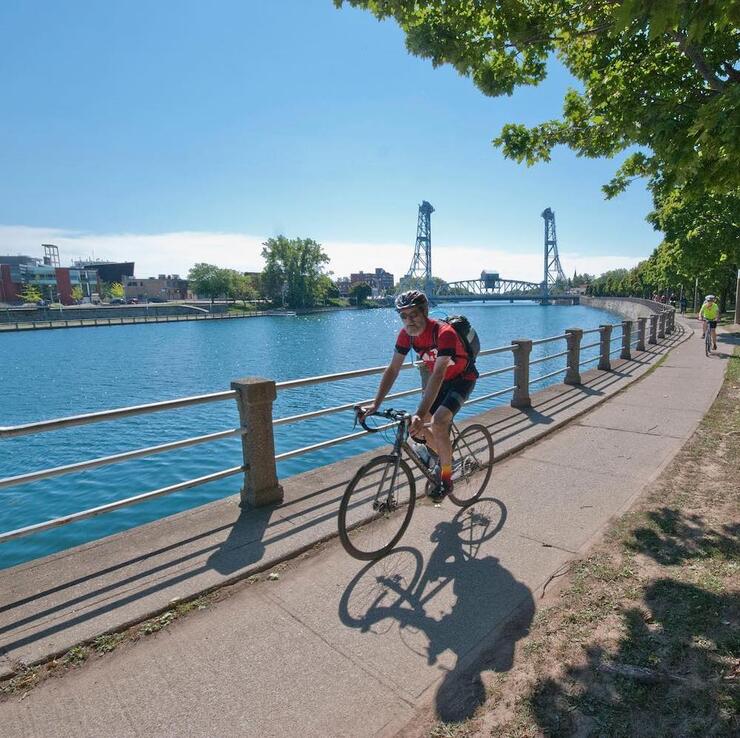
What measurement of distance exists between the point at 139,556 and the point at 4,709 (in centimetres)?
139

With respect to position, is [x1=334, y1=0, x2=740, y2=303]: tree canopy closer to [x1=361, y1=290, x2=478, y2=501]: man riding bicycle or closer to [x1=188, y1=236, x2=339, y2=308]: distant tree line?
[x1=361, y1=290, x2=478, y2=501]: man riding bicycle

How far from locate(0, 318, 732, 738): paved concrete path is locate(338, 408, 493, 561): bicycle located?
0.16 metres

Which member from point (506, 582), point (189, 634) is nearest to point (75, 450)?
point (189, 634)

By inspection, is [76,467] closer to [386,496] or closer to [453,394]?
[386,496]

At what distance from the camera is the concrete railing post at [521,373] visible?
28.4 ft

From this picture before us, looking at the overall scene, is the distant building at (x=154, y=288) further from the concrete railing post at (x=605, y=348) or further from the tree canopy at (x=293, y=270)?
the concrete railing post at (x=605, y=348)

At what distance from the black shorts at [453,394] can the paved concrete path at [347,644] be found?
1.14 meters

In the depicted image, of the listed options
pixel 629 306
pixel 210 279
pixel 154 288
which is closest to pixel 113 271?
pixel 154 288

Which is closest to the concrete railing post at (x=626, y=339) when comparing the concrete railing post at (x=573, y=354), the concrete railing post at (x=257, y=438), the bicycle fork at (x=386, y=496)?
the concrete railing post at (x=573, y=354)

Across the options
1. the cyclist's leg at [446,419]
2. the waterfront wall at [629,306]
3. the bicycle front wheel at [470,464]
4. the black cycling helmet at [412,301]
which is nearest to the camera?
the black cycling helmet at [412,301]

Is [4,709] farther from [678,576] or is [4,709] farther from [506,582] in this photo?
[678,576]

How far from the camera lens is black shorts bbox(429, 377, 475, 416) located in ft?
13.9

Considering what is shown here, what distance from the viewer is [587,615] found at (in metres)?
3.10

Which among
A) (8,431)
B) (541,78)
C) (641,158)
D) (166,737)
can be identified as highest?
(541,78)
